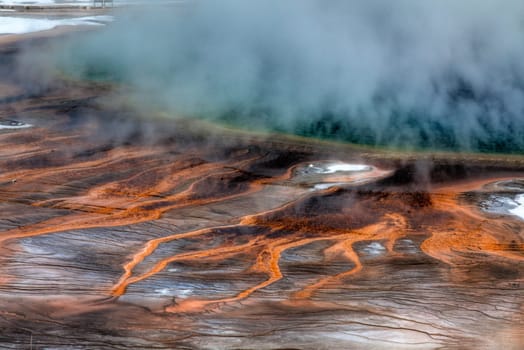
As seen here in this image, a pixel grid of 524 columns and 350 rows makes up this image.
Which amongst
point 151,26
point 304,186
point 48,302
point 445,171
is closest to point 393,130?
point 445,171

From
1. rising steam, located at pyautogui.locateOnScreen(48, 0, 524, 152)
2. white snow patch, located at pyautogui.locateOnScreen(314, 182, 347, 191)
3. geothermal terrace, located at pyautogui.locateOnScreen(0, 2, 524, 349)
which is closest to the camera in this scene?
geothermal terrace, located at pyautogui.locateOnScreen(0, 2, 524, 349)

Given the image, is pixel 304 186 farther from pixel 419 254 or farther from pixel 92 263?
pixel 92 263

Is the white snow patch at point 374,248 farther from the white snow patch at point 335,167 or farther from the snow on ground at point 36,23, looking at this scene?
the snow on ground at point 36,23

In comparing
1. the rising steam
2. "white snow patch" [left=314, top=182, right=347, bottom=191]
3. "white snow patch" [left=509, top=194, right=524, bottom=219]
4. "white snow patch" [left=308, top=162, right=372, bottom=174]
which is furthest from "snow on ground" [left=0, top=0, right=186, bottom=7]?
"white snow patch" [left=509, top=194, right=524, bottom=219]

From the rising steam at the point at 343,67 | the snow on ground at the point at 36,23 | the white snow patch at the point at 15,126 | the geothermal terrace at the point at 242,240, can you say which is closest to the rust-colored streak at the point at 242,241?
the geothermal terrace at the point at 242,240

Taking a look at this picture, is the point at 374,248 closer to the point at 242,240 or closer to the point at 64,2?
the point at 242,240

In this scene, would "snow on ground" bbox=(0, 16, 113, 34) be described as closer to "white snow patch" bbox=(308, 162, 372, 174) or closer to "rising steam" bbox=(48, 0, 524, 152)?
"rising steam" bbox=(48, 0, 524, 152)
